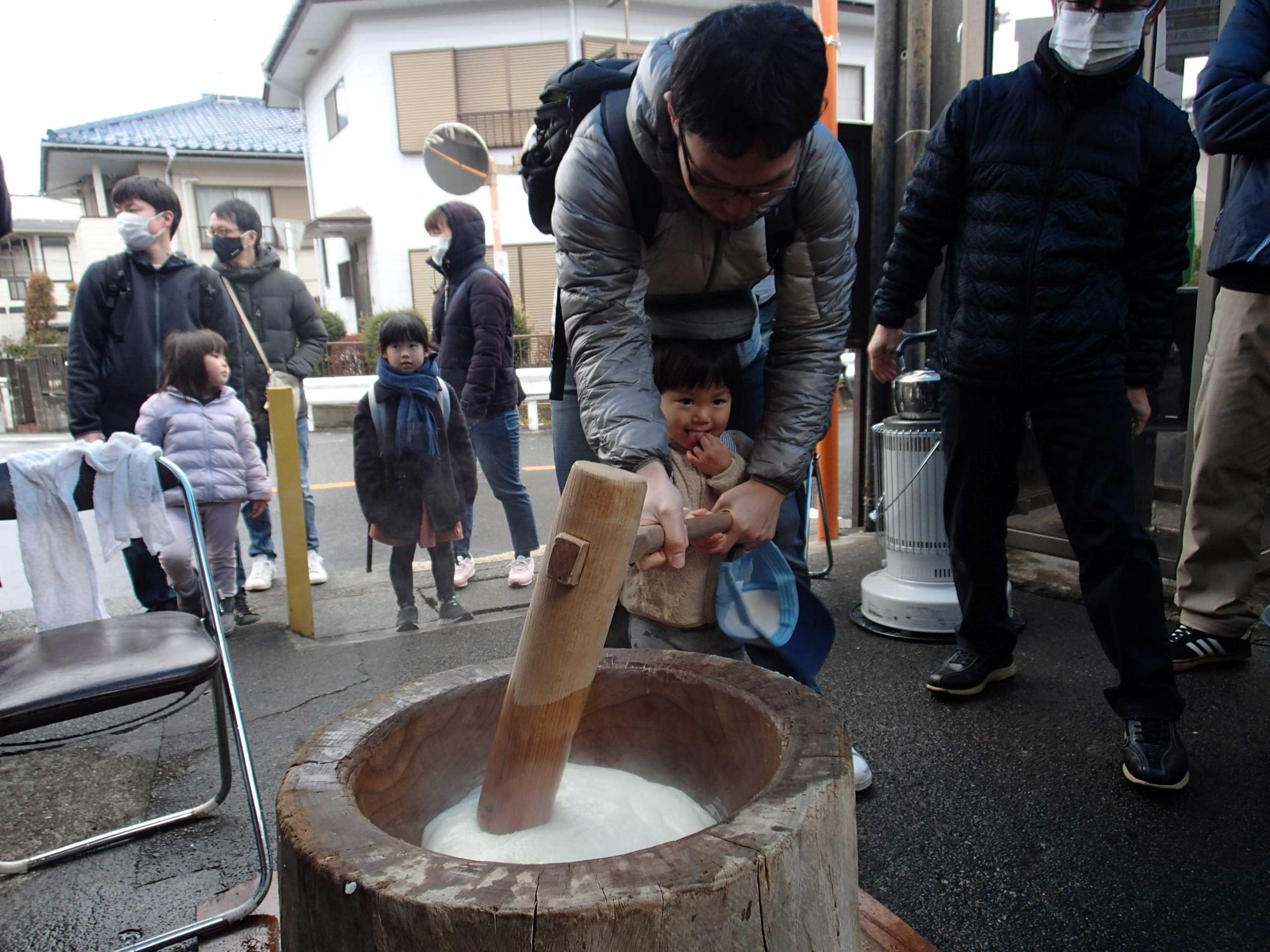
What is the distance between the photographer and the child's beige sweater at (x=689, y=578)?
2086 millimetres

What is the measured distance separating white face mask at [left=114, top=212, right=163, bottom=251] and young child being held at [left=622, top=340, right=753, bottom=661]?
271 centimetres

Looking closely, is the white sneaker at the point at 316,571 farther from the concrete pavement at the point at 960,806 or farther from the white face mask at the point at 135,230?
the white face mask at the point at 135,230

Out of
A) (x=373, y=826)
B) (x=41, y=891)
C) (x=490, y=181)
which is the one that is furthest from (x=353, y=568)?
(x=490, y=181)

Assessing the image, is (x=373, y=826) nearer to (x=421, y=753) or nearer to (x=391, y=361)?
(x=421, y=753)

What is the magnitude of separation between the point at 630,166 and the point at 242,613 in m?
3.17

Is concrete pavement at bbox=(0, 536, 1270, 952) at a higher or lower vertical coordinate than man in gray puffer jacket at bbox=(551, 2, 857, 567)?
lower

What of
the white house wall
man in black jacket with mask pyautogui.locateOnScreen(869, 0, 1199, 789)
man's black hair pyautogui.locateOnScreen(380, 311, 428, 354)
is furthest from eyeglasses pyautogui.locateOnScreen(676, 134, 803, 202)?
the white house wall

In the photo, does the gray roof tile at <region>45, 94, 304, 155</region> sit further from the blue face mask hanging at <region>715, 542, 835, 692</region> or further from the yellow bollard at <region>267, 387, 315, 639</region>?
the blue face mask hanging at <region>715, 542, 835, 692</region>

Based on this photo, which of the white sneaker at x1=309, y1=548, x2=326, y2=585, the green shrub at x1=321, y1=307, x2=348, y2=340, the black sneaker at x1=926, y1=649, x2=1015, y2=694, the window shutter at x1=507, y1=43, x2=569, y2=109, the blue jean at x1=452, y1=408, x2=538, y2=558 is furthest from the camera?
the green shrub at x1=321, y1=307, x2=348, y2=340

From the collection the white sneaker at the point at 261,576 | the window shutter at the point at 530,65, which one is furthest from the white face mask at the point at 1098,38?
the window shutter at the point at 530,65

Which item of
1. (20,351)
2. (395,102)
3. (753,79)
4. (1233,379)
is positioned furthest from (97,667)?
(20,351)

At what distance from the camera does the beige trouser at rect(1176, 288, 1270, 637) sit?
100 inches

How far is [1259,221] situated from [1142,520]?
177cm

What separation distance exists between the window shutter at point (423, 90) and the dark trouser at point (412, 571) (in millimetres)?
13630
